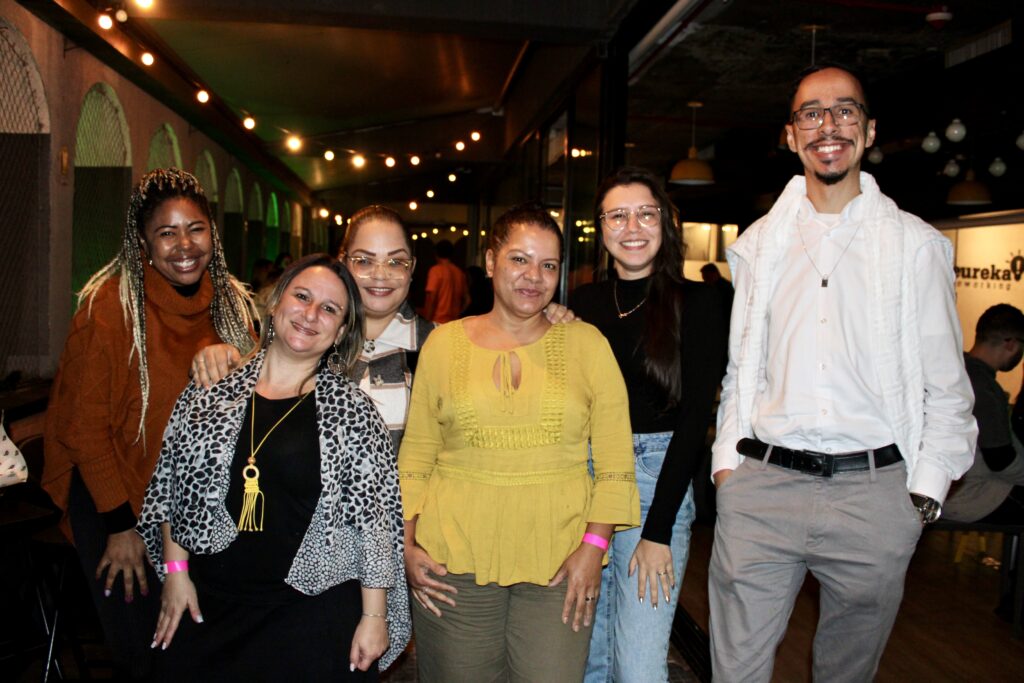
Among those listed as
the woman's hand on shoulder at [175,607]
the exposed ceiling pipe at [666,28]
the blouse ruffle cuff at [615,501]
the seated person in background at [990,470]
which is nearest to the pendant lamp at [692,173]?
the exposed ceiling pipe at [666,28]

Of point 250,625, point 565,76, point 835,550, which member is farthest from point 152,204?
point 565,76

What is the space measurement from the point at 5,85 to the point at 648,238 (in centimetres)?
564

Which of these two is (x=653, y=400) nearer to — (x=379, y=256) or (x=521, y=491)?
(x=521, y=491)

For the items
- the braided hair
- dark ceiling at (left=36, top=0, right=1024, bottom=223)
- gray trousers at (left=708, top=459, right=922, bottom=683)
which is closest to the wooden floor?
gray trousers at (left=708, top=459, right=922, bottom=683)

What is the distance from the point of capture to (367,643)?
2088 millimetres

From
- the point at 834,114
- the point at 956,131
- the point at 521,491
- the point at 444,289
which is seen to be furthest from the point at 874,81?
A: the point at 521,491

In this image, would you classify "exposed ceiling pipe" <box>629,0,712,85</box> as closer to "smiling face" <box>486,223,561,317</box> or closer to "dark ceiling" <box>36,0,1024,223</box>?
"dark ceiling" <box>36,0,1024,223</box>

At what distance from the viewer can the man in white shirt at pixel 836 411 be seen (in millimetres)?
2117

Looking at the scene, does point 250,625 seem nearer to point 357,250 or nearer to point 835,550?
point 357,250

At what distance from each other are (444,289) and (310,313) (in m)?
7.52

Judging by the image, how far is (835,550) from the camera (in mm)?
2158

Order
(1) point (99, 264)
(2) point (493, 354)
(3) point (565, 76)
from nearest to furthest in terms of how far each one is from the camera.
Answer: (2) point (493, 354) < (3) point (565, 76) < (1) point (99, 264)

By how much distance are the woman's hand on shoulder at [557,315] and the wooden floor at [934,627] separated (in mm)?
2163

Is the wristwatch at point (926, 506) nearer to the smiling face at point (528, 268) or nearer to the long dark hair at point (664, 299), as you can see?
the long dark hair at point (664, 299)
